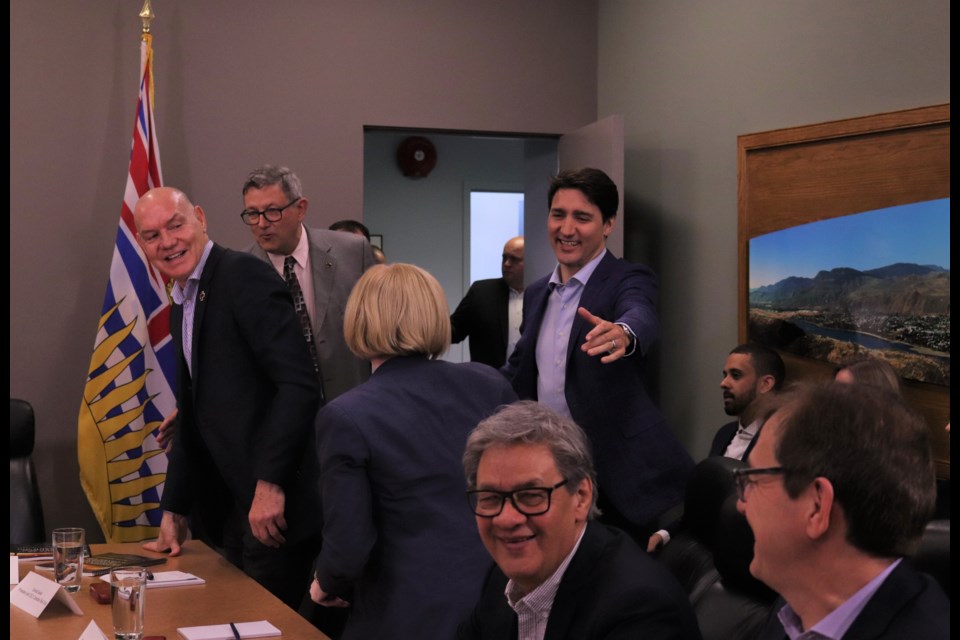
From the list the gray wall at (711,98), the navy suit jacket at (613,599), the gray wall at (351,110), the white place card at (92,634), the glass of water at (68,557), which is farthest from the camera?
the gray wall at (351,110)

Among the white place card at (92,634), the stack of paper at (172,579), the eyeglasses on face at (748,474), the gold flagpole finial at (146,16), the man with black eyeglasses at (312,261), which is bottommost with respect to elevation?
the stack of paper at (172,579)

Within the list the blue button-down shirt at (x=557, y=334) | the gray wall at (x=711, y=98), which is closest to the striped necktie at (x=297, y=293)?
the blue button-down shirt at (x=557, y=334)

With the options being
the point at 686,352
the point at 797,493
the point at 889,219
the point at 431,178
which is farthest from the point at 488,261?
the point at 797,493

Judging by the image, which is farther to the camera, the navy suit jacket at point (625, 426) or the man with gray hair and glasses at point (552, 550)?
the navy suit jacket at point (625, 426)

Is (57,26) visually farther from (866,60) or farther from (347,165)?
(866,60)

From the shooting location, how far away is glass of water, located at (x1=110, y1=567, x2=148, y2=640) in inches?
78.8

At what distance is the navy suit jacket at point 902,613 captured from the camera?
1209 millimetres

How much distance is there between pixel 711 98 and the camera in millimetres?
4430

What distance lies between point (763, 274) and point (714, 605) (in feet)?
7.20

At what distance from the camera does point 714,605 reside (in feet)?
6.71

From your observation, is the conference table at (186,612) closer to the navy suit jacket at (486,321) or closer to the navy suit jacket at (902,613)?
the navy suit jacket at (902,613)

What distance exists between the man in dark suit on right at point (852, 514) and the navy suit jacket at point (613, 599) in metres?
0.32

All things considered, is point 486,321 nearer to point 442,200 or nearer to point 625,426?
point 625,426

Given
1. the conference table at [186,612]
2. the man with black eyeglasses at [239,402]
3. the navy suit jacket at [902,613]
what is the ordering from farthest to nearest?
the man with black eyeglasses at [239,402]
the conference table at [186,612]
the navy suit jacket at [902,613]
